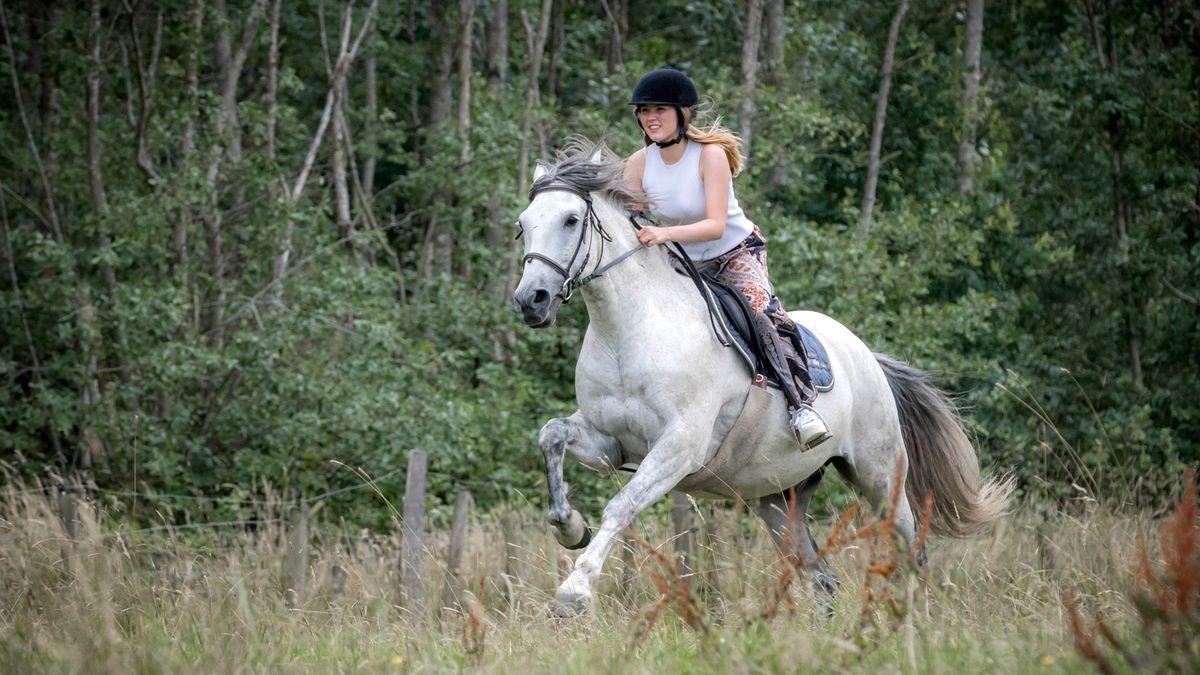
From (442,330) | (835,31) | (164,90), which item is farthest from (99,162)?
(835,31)

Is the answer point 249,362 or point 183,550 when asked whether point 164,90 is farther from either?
point 183,550

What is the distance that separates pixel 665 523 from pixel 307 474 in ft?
13.7

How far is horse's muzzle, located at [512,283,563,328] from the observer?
550 centimetres

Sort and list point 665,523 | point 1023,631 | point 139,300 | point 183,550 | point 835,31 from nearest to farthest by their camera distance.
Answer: point 1023,631, point 183,550, point 665,523, point 139,300, point 835,31

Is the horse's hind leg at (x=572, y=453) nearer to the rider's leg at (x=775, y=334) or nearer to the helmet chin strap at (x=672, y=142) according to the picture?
the rider's leg at (x=775, y=334)

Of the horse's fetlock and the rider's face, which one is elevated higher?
the rider's face

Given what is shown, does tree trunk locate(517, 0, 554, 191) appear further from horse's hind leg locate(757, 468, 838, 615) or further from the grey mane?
the grey mane

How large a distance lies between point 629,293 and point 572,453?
Answer: 2.56 ft

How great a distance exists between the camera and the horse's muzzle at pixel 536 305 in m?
5.50

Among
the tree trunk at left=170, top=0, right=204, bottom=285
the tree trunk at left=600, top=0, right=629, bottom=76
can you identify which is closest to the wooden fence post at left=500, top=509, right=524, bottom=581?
the tree trunk at left=170, top=0, right=204, bottom=285

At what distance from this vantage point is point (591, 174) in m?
6.15

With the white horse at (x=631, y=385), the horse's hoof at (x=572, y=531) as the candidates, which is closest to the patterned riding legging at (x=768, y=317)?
the white horse at (x=631, y=385)

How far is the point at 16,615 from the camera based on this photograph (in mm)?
5680

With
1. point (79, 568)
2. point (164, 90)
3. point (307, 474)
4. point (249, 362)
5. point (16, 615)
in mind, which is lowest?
point (307, 474)
